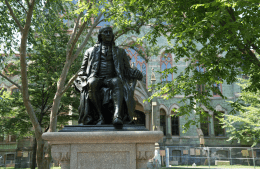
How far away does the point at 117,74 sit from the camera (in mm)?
4629

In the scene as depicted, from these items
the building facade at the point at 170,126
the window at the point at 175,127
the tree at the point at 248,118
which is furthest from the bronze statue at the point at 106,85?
the window at the point at 175,127

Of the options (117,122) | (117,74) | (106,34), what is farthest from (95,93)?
(106,34)

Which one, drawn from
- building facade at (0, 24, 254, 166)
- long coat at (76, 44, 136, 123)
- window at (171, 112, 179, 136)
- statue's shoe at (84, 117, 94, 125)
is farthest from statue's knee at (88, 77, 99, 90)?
window at (171, 112, 179, 136)

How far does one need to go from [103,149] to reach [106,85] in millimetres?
1331

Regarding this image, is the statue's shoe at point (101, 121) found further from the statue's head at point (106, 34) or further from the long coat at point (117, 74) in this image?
the statue's head at point (106, 34)

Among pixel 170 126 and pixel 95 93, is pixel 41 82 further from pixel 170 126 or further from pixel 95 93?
pixel 170 126

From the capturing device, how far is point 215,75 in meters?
8.66

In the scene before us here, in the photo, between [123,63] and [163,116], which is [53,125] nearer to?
[123,63]

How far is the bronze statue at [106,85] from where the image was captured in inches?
170

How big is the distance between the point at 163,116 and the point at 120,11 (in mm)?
16163

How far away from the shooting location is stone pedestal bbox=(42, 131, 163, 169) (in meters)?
3.69

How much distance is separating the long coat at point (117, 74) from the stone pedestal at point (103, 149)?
0.62 metres

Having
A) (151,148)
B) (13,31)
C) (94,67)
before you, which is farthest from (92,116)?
(13,31)

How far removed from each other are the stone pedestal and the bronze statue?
347 millimetres
